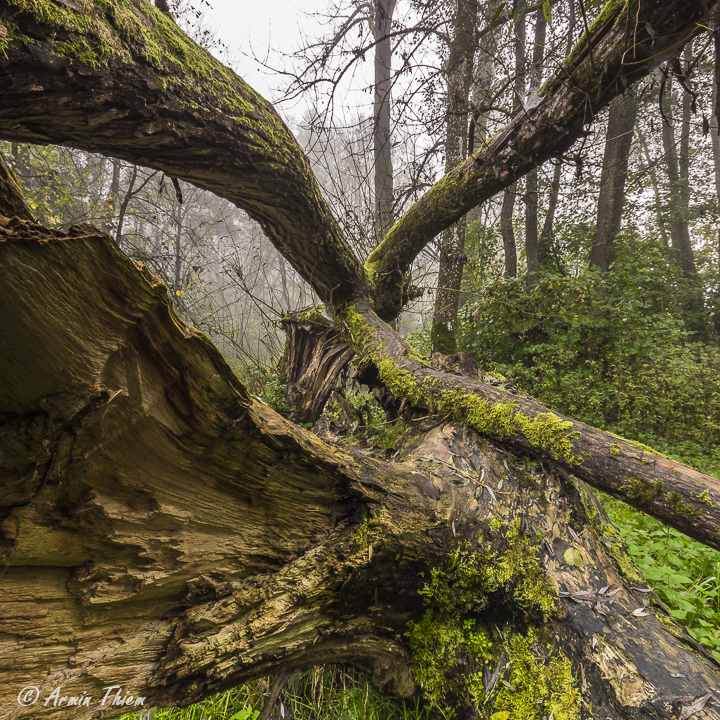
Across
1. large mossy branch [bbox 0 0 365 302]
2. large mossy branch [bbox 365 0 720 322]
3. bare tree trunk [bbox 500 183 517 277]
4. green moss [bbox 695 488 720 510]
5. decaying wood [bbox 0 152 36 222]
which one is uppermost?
bare tree trunk [bbox 500 183 517 277]

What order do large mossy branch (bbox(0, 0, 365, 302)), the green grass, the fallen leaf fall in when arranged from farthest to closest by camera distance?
the green grass
large mossy branch (bbox(0, 0, 365, 302))
the fallen leaf

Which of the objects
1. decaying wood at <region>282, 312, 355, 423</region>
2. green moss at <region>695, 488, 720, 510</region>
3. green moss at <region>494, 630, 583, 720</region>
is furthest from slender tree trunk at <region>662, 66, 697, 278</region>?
green moss at <region>494, 630, 583, 720</region>

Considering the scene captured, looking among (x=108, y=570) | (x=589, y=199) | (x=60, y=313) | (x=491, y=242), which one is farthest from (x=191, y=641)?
(x=589, y=199)

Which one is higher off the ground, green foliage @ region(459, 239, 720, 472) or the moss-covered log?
green foliage @ region(459, 239, 720, 472)

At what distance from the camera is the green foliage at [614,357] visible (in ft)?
17.4

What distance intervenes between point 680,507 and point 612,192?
25.9ft

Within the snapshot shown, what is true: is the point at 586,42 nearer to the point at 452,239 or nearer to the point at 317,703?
the point at 452,239

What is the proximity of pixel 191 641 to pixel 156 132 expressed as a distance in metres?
2.42

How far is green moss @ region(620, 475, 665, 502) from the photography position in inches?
60.0

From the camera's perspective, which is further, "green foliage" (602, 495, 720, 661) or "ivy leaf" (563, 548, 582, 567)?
"green foliage" (602, 495, 720, 661)

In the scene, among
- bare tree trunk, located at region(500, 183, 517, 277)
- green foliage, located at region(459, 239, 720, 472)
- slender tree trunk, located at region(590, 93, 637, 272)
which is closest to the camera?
green foliage, located at region(459, 239, 720, 472)

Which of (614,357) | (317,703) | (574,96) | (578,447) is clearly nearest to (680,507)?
(578,447)

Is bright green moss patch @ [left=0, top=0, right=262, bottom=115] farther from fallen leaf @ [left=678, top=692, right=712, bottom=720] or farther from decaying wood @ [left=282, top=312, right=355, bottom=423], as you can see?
fallen leaf @ [left=678, top=692, right=712, bottom=720]

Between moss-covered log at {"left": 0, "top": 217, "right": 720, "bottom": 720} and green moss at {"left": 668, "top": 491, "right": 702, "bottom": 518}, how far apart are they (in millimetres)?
415
